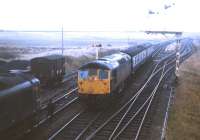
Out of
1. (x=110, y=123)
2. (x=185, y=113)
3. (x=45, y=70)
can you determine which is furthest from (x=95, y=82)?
(x=45, y=70)

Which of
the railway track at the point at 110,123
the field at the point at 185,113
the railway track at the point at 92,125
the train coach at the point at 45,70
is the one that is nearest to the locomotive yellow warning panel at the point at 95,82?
the railway track at the point at 110,123

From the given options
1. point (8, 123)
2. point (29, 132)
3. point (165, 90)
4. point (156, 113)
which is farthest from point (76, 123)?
point (165, 90)

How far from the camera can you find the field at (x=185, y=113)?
78.0 ft

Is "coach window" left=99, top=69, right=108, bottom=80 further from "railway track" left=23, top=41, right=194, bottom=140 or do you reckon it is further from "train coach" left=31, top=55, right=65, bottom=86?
"train coach" left=31, top=55, right=65, bottom=86

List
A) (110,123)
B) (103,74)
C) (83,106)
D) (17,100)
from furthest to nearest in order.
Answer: (83,106) < (103,74) < (110,123) < (17,100)

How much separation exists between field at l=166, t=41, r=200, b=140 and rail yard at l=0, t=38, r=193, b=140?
855mm

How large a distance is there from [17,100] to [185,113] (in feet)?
47.9

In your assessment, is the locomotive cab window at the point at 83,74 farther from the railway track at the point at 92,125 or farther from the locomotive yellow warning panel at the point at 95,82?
the railway track at the point at 92,125

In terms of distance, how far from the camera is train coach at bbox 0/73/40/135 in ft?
56.2

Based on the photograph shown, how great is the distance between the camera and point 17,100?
60.9 feet

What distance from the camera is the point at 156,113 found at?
91.5ft

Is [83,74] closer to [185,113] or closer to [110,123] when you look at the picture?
[110,123]

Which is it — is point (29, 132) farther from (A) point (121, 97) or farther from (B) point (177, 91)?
(B) point (177, 91)

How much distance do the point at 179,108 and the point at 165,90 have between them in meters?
6.73
